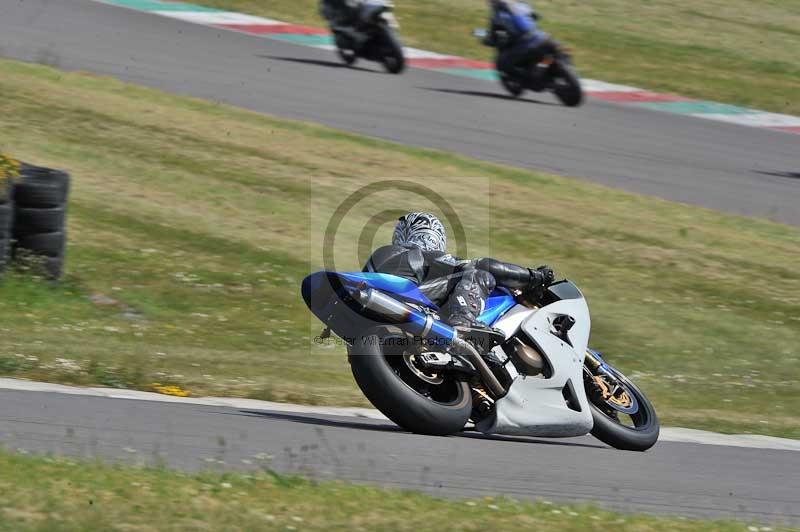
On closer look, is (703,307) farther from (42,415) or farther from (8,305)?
(42,415)

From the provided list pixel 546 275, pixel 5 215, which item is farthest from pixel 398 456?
pixel 5 215

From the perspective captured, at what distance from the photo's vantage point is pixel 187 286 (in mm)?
11938

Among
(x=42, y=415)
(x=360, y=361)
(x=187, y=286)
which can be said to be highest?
(x=360, y=361)

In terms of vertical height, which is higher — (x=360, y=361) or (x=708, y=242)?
(x=360, y=361)

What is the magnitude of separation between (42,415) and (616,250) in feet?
28.4

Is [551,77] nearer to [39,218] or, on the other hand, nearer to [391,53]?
[391,53]

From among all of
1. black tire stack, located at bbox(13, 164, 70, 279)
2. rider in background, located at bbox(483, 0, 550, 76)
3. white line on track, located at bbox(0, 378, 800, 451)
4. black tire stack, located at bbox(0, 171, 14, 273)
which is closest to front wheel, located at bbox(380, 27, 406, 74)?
rider in background, located at bbox(483, 0, 550, 76)

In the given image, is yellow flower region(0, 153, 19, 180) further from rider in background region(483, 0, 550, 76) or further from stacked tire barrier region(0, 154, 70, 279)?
rider in background region(483, 0, 550, 76)

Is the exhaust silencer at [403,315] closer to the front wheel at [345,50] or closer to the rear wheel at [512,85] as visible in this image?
the rear wheel at [512,85]

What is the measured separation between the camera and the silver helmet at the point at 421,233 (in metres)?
7.64

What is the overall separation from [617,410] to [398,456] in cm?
194

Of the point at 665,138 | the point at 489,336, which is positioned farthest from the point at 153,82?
the point at 489,336

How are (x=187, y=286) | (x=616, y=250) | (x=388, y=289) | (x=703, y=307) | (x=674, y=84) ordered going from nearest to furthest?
(x=388, y=289), (x=187, y=286), (x=703, y=307), (x=616, y=250), (x=674, y=84)

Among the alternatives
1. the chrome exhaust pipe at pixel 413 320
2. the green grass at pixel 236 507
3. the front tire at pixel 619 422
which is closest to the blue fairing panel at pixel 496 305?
the chrome exhaust pipe at pixel 413 320
